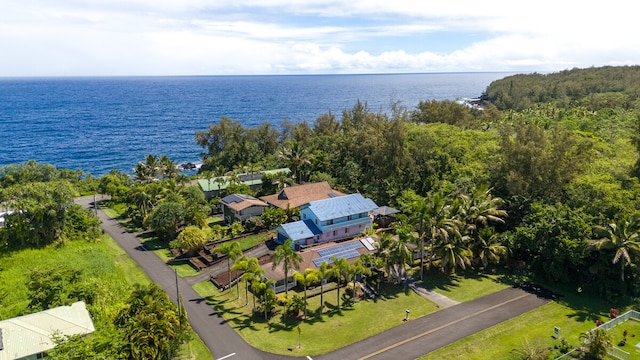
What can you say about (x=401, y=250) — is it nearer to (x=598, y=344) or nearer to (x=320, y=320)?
(x=320, y=320)

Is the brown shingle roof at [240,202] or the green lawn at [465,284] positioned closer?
the green lawn at [465,284]

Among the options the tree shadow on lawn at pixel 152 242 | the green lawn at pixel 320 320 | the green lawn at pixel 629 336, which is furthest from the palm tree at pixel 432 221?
the tree shadow on lawn at pixel 152 242

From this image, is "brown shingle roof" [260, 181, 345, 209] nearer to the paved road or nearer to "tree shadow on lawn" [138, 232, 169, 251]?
"tree shadow on lawn" [138, 232, 169, 251]

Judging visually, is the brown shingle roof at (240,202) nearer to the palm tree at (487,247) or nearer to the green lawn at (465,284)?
the green lawn at (465,284)

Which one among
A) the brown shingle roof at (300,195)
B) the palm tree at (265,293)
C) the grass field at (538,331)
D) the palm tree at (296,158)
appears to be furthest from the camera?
the palm tree at (296,158)

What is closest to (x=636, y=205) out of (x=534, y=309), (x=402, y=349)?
(x=534, y=309)

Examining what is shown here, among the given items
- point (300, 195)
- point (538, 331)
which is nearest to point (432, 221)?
point (538, 331)

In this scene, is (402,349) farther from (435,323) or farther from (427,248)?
(427,248)
